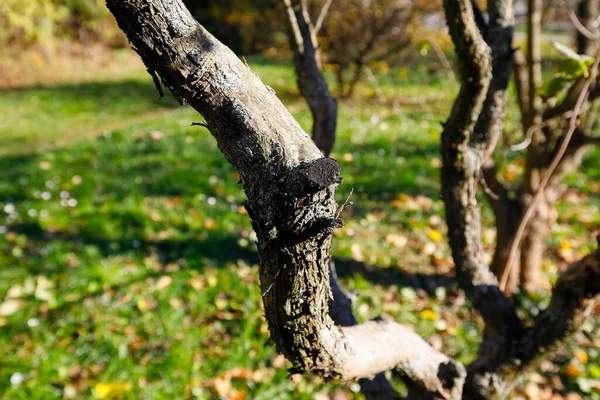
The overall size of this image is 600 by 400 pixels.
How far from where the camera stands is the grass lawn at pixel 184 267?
2.48 m

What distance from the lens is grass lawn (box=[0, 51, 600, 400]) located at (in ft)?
8.13

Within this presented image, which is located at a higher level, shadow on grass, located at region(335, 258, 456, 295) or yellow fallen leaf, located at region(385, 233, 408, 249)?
yellow fallen leaf, located at region(385, 233, 408, 249)

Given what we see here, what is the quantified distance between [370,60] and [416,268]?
5.64 metres

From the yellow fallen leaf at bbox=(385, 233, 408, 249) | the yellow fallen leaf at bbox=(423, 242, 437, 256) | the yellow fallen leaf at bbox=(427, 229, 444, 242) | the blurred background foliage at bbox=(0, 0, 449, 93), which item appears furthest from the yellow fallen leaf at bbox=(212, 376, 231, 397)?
the blurred background foliage at bbox=(0, 0, 449, 93)

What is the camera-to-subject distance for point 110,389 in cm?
232

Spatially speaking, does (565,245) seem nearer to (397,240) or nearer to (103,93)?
(397,240)

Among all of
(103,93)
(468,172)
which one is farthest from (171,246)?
→ (103,93)

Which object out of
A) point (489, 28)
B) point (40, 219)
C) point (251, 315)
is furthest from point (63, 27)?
point (489, 28)

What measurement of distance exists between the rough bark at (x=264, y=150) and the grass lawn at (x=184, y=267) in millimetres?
1474

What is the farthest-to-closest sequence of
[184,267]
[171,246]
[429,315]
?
[171,246]
[184,267]
[429,315]

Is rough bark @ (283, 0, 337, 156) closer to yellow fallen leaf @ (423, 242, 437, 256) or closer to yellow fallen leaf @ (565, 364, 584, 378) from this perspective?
yellow fallen leaf @ (423, 242, 437, 256)

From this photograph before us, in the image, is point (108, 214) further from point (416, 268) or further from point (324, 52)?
point (324, 52)

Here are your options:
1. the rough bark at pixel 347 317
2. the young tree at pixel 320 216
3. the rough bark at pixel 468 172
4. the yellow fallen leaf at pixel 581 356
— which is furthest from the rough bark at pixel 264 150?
the yellow fallen leaf at pixel 581 356

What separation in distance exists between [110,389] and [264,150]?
6.78ft
